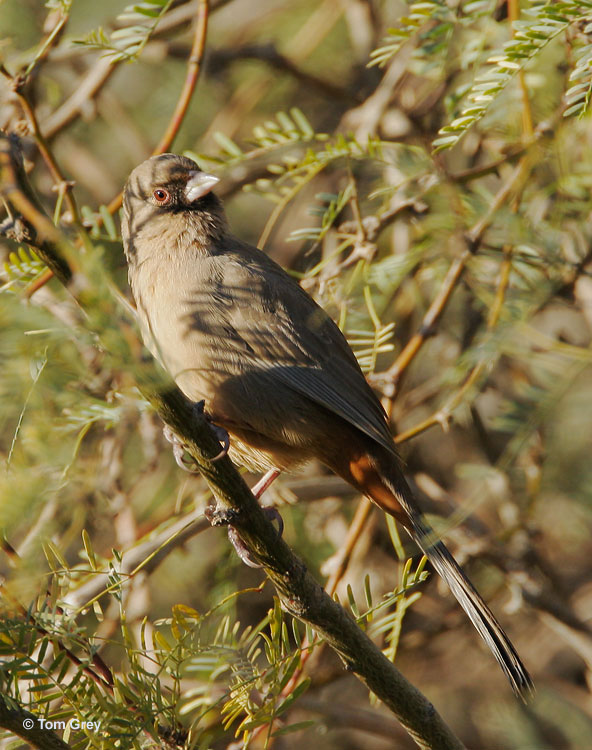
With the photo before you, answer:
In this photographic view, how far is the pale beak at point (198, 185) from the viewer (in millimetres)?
4023

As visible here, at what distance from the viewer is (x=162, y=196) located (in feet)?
13.6

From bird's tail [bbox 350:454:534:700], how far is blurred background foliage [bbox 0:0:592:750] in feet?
0.50

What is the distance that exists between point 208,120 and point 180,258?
3.08m

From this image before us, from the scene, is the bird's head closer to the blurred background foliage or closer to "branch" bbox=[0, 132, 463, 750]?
the blurred background foliage

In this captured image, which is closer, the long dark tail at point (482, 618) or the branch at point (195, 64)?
the long dark tail at point (482, 618)

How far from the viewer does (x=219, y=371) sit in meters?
3.58

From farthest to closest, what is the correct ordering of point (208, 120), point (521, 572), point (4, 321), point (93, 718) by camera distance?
point (208, 120)
point (521, 572)
point (93, 718)
point (4, 321)

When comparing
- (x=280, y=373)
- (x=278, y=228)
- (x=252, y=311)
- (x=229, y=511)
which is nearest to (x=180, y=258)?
(x=252, y=311)

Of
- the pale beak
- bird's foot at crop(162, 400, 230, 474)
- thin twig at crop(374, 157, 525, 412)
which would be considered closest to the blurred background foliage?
thin twig at crop(374, 157, 525, 412)

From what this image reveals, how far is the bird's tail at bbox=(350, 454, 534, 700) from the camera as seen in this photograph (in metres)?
3.40

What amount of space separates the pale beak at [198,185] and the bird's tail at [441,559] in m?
1.49

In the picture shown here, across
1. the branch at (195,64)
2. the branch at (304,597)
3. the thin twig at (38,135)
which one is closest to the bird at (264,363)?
the branch at (195,64)

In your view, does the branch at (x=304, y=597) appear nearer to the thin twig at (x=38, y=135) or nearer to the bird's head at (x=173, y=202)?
the thin twig at (x=38, y=135)

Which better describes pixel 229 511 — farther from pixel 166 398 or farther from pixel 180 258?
pixel 180 258
